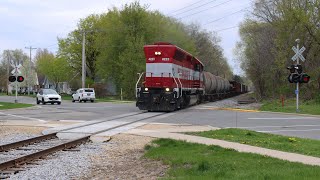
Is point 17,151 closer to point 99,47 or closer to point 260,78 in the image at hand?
point 260,78

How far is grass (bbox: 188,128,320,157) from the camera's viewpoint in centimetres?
1211

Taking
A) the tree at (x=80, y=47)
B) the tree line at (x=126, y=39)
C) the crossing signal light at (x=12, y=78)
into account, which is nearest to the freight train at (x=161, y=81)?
the crossing signal light at (x=12, y=78)

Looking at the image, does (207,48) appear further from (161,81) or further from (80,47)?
(161,81)

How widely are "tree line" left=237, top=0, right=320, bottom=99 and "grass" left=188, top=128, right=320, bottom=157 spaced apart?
26.1 meters

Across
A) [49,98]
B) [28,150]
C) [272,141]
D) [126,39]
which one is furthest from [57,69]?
[272,141]

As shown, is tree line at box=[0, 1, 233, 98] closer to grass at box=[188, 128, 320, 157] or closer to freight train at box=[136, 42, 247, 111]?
freight train at box=[136, 42, 247, 111]

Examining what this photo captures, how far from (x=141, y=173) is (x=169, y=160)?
1.39 meters

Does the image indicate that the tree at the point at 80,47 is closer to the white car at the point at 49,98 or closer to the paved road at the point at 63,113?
the white car at the point at 49,98

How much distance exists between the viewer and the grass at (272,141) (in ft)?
39.7

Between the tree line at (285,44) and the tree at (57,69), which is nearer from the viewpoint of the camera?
the tree line at (285,44)

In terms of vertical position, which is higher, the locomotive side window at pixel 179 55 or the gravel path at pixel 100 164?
the locomotive side window at pixel 179 55

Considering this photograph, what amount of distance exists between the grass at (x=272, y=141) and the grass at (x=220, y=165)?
1.85m

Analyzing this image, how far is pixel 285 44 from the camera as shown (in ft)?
142

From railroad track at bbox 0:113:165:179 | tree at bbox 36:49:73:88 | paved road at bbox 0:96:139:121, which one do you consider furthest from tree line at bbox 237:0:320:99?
tree at bbox 36:49:73:88
